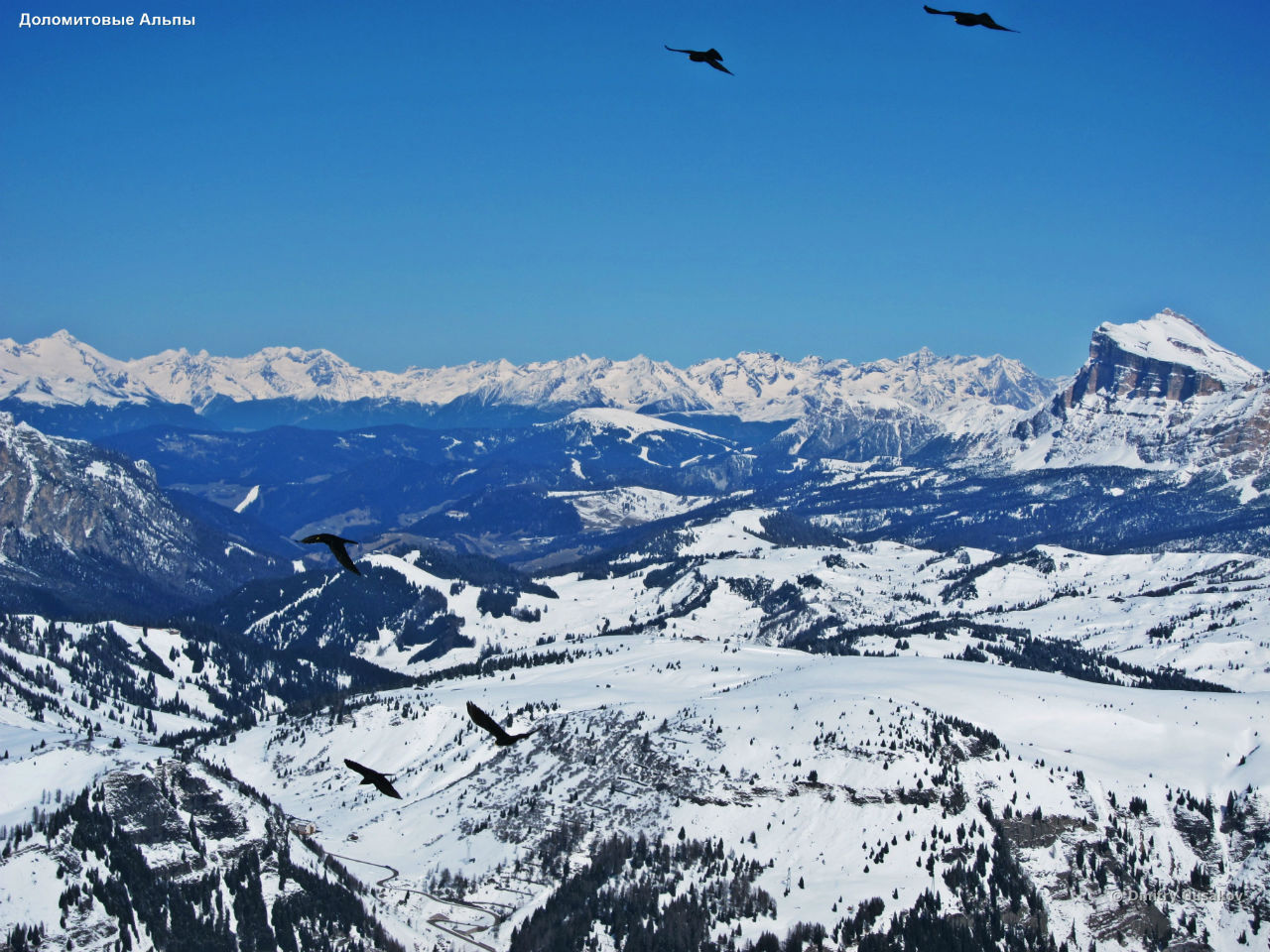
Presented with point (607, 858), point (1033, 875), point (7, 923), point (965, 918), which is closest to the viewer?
point (7, 923)

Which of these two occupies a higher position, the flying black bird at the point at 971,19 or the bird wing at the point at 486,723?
the flying black bird at the point at 971,19

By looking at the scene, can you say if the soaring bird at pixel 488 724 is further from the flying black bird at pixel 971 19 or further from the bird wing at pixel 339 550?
the flying black bird at pixel 971 19

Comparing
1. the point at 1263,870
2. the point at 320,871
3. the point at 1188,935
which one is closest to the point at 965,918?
the point at 1188,935

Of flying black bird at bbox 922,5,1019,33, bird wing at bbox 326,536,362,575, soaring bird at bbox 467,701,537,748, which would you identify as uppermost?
flying black bird at bbox 922,5,1019,33

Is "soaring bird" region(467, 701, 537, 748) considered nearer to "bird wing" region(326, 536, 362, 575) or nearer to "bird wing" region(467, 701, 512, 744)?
"bird wing" region(467, 701, 512, 744)

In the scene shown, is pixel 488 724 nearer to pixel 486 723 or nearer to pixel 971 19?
pixel 486 723

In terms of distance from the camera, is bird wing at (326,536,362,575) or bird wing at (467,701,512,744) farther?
bird wing at (326,536,362,575)

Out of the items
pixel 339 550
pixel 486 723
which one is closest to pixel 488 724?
pixel 486 723

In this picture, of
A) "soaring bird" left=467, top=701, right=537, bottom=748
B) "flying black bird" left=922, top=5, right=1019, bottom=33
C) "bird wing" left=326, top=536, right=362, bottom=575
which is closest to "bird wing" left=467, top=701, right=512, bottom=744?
"soaring bird" left=467, top=701, right=537, bottom=748

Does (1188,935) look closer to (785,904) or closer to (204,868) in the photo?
(785,904)

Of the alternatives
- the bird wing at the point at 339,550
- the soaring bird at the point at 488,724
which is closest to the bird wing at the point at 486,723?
the soaring bird at the point at 488,724

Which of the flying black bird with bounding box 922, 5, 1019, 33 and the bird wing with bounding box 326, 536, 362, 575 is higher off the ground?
the flying black bird with bounding box 922, 5, 1019, 33
